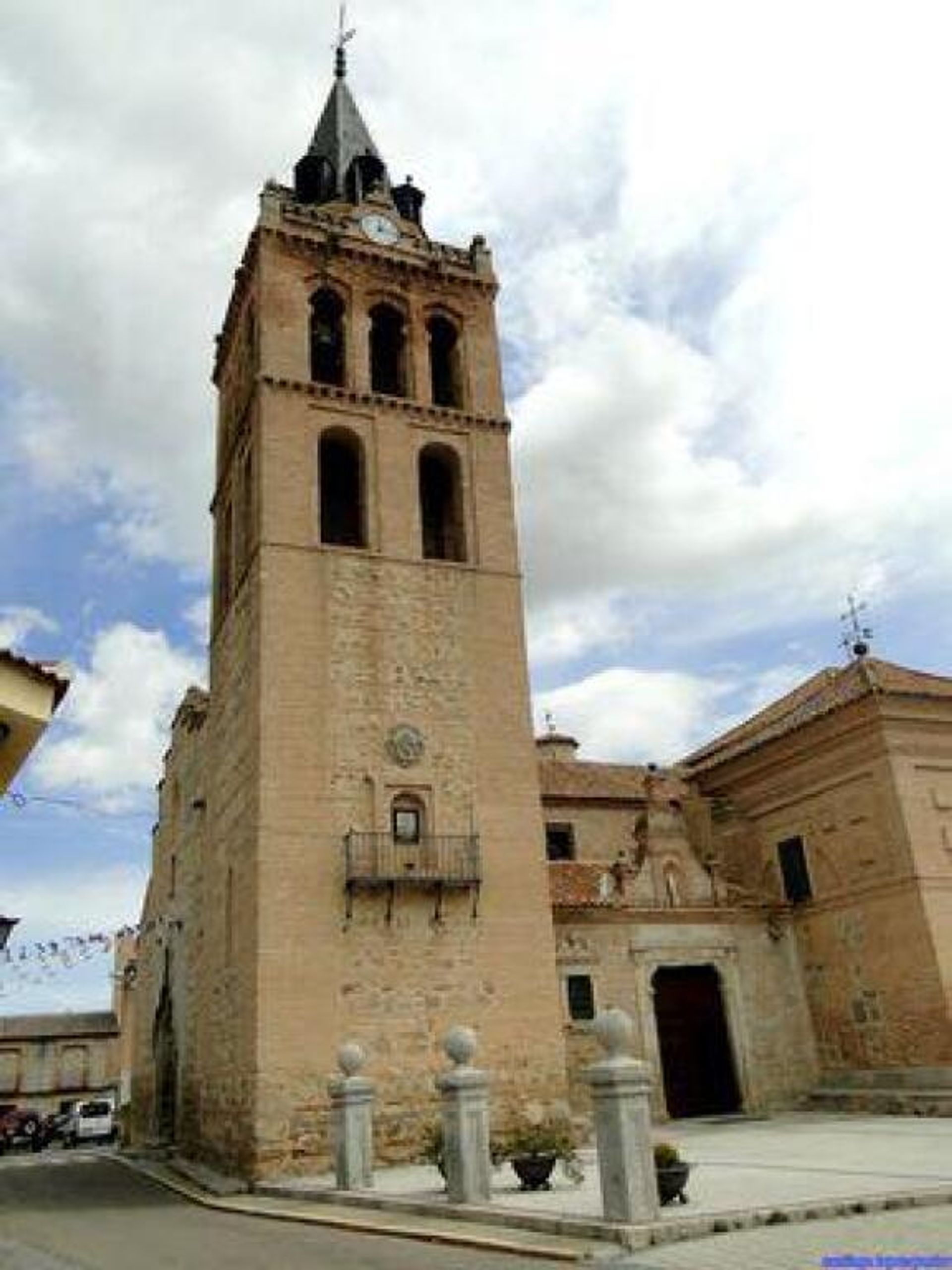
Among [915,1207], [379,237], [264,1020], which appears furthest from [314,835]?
[379,237]

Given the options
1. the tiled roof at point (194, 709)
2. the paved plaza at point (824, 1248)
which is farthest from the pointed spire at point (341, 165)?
the paved plaza at point (824, 1248)

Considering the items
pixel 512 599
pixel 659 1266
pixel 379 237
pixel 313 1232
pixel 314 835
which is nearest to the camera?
pixel 659 1266

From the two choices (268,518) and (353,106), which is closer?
(268,518)

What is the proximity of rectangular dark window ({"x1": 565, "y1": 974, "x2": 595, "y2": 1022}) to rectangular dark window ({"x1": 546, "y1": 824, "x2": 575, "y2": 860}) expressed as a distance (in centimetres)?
508

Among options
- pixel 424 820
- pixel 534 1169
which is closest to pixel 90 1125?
pixel 424 820

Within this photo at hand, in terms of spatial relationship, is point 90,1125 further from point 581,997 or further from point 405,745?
point 405,745

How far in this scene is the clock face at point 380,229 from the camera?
74.9 ft

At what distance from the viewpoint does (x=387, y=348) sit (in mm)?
22828

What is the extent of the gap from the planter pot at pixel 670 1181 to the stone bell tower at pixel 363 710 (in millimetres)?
7288

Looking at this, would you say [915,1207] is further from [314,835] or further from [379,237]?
[379,237]

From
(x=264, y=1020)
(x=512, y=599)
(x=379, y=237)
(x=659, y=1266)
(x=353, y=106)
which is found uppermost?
(x=353, y=106)

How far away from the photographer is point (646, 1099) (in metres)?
8.62

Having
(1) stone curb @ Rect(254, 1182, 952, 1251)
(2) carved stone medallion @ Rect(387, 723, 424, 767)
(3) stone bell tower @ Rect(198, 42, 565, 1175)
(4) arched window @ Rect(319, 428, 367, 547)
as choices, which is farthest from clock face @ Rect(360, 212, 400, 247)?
(1) stone curb @ Rect(254, 1182, 952, 1251)

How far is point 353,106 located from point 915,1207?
26852 millimetres
